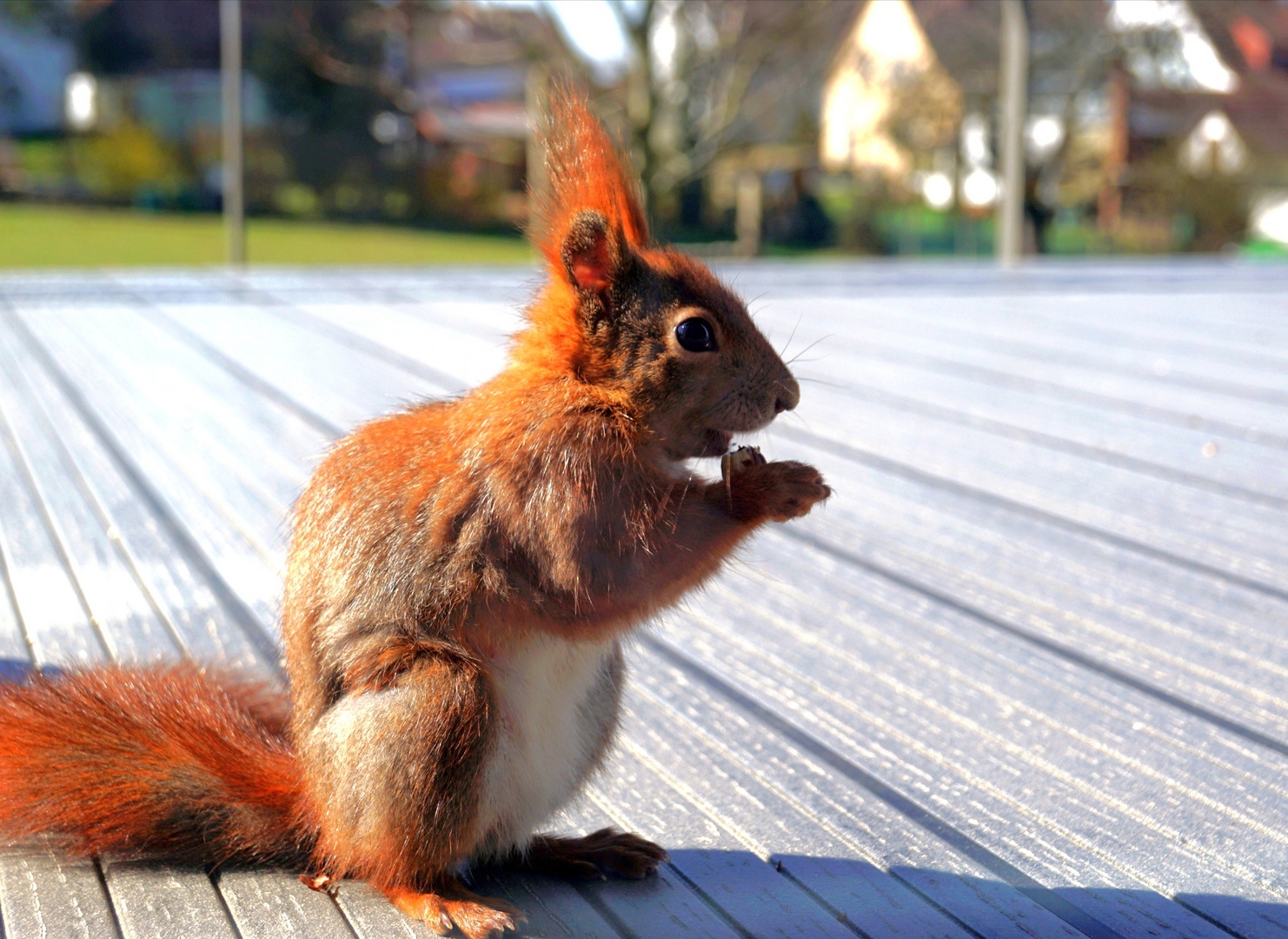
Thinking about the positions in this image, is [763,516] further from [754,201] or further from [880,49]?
[880,49]

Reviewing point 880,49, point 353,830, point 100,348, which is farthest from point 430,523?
point 880,49

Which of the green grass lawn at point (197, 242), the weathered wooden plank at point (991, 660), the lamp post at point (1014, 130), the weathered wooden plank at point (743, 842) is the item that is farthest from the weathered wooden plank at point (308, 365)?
the green grass lawn at point (197, 242)

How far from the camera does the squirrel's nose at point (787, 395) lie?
111cm

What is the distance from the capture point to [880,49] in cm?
1495

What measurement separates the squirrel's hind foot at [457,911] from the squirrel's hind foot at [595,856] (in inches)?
3.0

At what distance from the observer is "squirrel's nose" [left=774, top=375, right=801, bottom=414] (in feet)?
3.66

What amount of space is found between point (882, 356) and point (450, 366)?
1.03 meters

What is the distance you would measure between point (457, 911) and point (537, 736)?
13cm

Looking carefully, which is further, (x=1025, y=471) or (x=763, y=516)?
(x=1025, y=471)

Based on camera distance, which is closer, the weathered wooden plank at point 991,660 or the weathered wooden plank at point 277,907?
the weathered wooden plank at point 277,907

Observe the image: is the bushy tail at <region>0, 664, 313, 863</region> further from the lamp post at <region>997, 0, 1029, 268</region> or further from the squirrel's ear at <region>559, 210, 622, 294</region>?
the lamp post at <region>997, 0, 1029, 268</region>

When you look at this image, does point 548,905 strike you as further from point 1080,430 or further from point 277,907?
point 1080,430

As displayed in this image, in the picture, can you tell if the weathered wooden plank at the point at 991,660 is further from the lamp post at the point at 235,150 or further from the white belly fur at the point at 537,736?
the lamp post at the point at 235,150

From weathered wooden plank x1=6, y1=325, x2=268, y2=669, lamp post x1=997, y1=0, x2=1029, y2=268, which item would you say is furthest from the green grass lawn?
weathered wooden plank x1=6, y1=325, x2=268, y2=669
